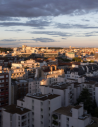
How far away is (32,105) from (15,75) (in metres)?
29.8

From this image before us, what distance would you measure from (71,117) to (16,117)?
8.28 m

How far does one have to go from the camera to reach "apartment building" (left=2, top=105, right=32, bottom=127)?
79.9 ft

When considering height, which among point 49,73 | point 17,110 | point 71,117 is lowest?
point 71,117

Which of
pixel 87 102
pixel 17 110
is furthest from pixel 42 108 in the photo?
pixel 87 102

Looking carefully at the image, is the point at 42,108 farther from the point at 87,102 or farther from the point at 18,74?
the point at 18,74

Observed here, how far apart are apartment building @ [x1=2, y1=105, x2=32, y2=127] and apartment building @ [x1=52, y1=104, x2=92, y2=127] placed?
4.09 m

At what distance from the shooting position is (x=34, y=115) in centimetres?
2583

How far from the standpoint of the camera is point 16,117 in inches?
961

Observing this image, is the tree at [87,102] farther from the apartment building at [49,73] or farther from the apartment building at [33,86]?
the apartment building at [49,73]

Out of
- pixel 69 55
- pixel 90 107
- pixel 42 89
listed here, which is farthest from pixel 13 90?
pixel 69 55

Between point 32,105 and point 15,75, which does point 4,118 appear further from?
point 15,75

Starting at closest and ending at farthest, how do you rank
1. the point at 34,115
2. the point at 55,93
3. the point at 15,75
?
the point at 34,115 → the point at 55,93 → the point at 15,75

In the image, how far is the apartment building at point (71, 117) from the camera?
22.3m

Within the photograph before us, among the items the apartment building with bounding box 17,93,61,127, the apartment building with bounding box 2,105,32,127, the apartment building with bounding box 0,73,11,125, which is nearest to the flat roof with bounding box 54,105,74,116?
the apartment building with bounding box 17,93,61,127
